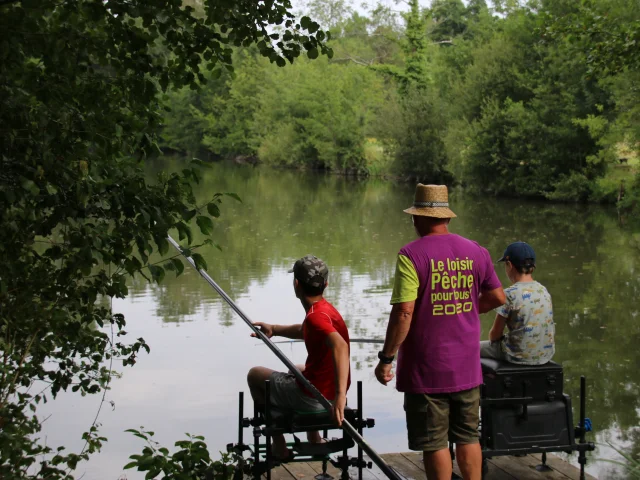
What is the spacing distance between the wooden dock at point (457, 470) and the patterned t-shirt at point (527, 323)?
0.61m

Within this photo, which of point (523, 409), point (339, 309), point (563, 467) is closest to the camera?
point (523, 409)

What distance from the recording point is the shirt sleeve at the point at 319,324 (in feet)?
13.4

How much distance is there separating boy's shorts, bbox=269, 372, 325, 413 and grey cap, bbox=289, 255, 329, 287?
0.48 m

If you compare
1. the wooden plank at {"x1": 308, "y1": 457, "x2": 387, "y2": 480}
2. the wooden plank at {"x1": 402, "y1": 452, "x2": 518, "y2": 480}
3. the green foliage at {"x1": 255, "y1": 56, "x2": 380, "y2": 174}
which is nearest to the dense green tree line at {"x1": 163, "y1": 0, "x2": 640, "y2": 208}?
the green foliage at {"x1": 255, "y1": 56, "x2": 380, "y2": 174}

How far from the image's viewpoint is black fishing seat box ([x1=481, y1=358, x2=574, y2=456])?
4.57 metres

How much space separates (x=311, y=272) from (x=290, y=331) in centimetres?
56

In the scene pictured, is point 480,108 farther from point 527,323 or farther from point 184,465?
point 184,465

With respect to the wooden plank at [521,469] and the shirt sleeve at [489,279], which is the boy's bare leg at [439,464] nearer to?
the shirt sleeve at [489,279]

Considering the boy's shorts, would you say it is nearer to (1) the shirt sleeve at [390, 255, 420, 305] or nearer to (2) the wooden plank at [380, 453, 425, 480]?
(1) the shirt sleeve at [390, 255, 420, 305]

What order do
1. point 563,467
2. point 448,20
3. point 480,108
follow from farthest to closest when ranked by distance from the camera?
point 448,20 → point 480,108 → point 563,467

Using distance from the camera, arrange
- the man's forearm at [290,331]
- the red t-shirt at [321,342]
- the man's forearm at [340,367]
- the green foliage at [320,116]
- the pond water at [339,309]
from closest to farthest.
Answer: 1. the man's forearm at [340,367]
2. the red t-shirt at [321,342]
3. the man's forearm at [290,331]
4. the pond water at [339,309]
5. the green foliage at [320,116]

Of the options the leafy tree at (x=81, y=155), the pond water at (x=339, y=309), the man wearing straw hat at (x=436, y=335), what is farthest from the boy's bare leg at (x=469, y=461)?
the pond water at (x=339, y=309)

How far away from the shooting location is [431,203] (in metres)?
4.07

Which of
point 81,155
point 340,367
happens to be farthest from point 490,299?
point 81,155
